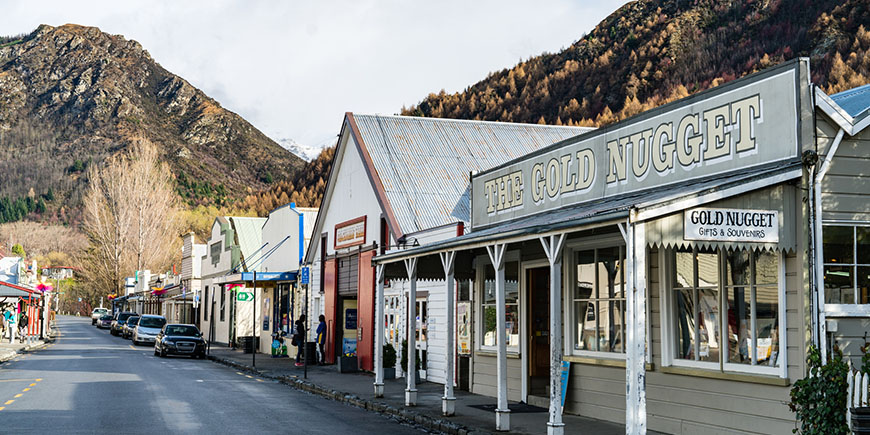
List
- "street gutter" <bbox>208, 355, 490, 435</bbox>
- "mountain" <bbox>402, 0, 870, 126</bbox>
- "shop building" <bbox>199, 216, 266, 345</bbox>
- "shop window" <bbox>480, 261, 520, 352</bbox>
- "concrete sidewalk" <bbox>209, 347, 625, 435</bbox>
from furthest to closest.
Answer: "mountain" <bbox>402, 0, 870, 126</bbox>
"shop building" <bbox>199, 216, 266, 345</bbox>
"shop window" <bbox>480, 261, 520, 352</bbox>
"street gutter" <bbox>208, 355, 490, 435</bbox>
"concrete sidewalk" <bbox>209, 347, 625, 435</bbox>

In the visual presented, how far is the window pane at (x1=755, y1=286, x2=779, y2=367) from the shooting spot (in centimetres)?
1118

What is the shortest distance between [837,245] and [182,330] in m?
33.1

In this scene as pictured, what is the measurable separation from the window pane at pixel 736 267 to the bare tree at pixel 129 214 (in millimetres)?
73718

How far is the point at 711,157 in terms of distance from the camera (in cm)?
1241

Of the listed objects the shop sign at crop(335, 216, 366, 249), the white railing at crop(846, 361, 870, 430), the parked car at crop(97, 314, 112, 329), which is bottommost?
the parked car at crop(97, 314, 112, 329)

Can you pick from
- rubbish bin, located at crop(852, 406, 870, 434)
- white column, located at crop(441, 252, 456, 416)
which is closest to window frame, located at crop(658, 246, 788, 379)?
rubbish bin, located at crop(852, 406, 870, 434)

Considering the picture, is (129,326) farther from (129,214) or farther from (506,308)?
(506,308)

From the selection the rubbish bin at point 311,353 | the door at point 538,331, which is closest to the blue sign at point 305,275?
the rubbish bin at point 311,353

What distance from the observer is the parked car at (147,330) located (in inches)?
1964

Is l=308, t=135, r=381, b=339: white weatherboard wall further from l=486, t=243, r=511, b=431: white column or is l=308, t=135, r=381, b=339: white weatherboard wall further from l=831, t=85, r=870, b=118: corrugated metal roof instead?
l=831, t=85, r=870, b=118: corrugated metal roof

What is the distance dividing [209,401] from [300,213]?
1984 cm

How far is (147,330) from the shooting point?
164 feet

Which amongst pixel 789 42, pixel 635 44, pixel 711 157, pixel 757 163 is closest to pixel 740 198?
pixel 757 163

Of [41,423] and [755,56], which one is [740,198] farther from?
[755,56]
